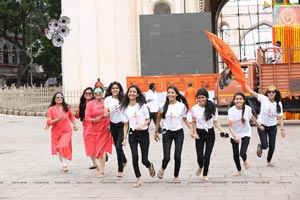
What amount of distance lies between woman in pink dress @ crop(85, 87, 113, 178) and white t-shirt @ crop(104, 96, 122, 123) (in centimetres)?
28

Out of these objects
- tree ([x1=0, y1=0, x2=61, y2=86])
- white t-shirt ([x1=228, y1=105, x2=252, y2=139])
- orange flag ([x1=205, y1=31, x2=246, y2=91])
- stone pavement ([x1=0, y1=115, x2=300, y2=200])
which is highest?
tree ([x1=0, y1=0, x2=61, y2=86])

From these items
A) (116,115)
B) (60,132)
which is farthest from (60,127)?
(116,115)

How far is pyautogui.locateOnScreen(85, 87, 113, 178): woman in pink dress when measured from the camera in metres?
9.25

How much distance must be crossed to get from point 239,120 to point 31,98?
21.0 metres

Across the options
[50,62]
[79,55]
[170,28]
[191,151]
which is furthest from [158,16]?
[50,62]

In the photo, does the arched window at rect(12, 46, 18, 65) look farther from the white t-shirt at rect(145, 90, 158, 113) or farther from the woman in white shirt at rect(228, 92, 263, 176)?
the woman in white shirt at rect(228, 92, 263, 176)

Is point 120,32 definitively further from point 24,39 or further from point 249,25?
point 249,25

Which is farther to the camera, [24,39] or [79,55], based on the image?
[24,39]

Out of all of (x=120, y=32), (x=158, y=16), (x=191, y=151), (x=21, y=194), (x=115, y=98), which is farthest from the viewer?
(x=120, y=32)

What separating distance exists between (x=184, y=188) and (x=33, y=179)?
2580 mm

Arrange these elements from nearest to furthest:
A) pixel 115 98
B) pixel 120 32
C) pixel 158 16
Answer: pixel 115 98, pixel 158 16, pixel 120 32

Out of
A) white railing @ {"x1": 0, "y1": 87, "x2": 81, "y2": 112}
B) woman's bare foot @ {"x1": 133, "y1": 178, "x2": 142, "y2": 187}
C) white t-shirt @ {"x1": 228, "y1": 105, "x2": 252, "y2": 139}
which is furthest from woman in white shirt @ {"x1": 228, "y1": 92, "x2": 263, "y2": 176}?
white railing @ {"x1": 0, "y1": 87, "x2": 81, "y2": 112}

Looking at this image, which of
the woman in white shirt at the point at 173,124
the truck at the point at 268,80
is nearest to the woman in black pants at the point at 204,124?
the woman in white shirt at the point at 173,124

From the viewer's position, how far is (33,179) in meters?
9.12
